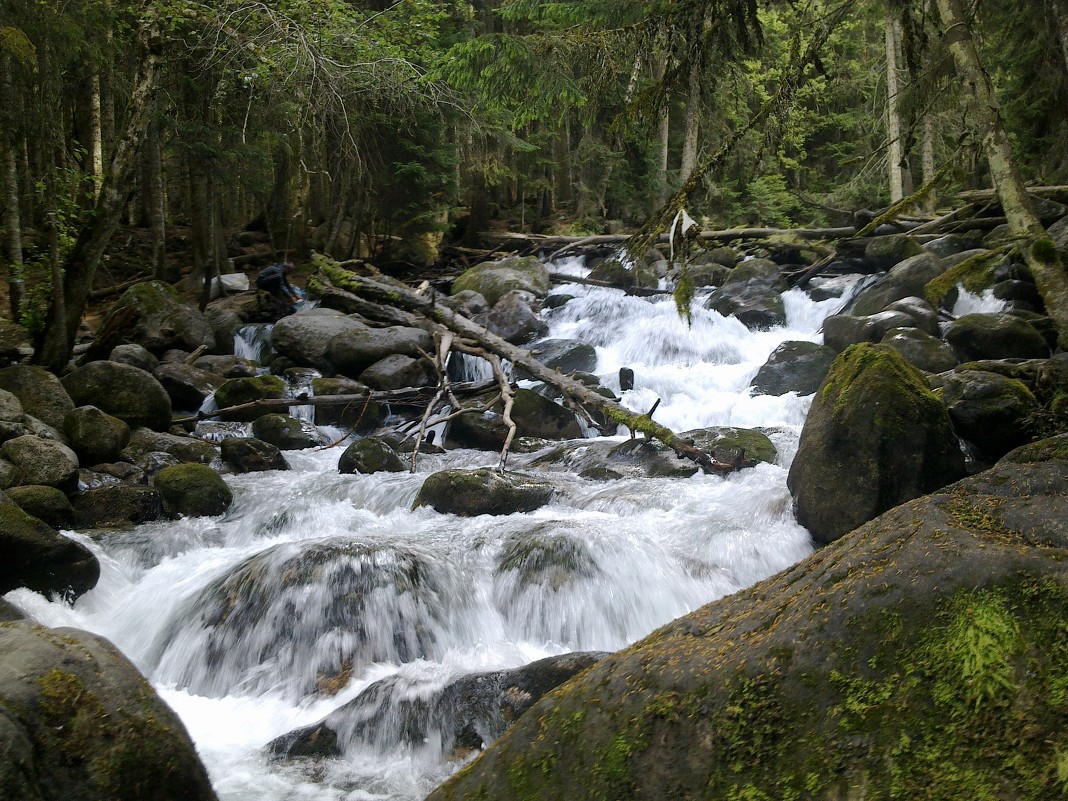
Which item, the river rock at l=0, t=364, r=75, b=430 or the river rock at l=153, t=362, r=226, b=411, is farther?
the river rock at l=153, t=362, r=226, b=411

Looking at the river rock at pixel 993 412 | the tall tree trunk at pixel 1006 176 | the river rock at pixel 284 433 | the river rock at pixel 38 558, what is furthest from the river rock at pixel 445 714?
the river rock at pixel 284 433

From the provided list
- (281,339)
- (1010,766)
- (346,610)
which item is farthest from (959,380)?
(281,339)

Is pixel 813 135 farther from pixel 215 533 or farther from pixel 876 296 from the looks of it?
pixel 215 533

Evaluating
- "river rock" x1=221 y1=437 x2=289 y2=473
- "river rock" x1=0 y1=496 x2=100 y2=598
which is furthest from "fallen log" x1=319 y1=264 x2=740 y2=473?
"river rock" x1=0 y1=496 x2=100 y2=598

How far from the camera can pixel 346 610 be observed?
18.8 ft

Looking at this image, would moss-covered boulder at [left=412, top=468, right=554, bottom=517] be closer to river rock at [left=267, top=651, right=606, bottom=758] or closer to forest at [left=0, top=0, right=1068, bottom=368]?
forest at [left=0, top=0, right=1068, bottom=368]

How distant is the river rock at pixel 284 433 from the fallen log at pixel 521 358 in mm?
3486

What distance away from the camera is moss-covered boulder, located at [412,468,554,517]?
830cm

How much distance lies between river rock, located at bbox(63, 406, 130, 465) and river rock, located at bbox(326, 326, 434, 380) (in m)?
5.10

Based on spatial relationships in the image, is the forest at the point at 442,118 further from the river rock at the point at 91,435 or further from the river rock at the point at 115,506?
the river rock at the point at 115,506

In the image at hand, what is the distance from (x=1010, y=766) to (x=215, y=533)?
26.4ft

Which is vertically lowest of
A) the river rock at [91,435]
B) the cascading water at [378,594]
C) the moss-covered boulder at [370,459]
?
the cascading water at [378,594]

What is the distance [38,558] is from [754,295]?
14.7 meters

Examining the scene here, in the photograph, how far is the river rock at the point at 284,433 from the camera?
471 inches
